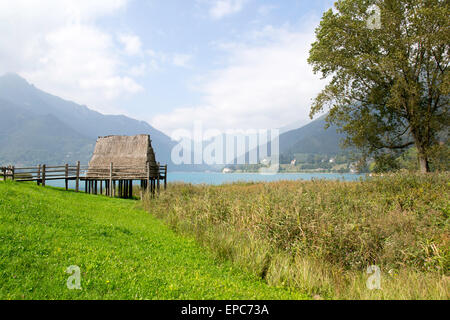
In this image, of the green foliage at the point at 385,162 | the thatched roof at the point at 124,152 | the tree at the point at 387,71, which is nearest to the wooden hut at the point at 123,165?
the thatched roof at the point at 124,152

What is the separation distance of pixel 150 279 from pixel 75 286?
1.43m

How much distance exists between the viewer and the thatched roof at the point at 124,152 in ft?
95.5

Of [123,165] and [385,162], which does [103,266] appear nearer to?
[385,162]

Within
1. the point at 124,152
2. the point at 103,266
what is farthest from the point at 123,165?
the point at 103,266

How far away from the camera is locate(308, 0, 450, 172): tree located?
18.0 meters

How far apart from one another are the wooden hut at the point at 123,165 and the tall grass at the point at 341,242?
702 inches

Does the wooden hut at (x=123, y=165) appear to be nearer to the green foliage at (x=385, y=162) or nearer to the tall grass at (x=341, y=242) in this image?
the tall grass at (x=341, y=242)

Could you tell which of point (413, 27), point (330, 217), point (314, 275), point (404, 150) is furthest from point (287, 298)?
point (404, 150)

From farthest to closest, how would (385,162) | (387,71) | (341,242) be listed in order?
(385,162), (387,71), (341,242)

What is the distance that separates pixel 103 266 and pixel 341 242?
6.10m

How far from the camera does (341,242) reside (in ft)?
24.2

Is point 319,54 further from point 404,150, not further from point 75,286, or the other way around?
point 75,286

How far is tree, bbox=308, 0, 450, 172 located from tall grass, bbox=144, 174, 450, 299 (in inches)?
374

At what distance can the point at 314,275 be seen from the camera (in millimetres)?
6086
